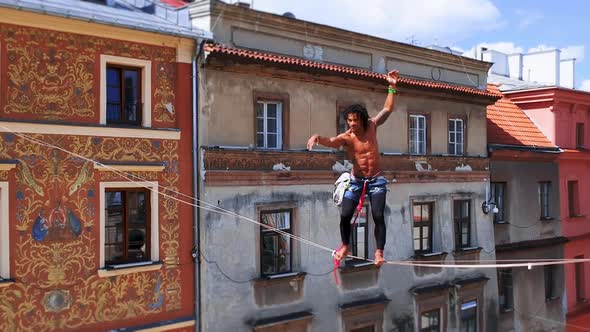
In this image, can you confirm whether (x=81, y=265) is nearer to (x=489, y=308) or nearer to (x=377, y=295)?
(x=377, y=295)

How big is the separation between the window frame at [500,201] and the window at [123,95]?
42.0ft

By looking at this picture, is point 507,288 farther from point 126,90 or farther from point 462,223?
point 126,90

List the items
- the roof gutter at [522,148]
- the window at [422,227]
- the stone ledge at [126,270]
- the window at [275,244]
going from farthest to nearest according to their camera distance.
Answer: the roof gutter at [522,148]
the window at [422,227]
the window at [275,244]
the stone ledge at [126,270]

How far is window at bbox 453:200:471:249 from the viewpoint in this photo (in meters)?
20.1

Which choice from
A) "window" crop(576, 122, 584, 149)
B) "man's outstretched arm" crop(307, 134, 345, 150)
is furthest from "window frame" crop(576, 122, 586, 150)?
"man's outstretched arm" crop(307, 134, 345, 150)

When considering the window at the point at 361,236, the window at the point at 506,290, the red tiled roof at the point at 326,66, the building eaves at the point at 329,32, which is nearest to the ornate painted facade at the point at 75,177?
the red tiled roof at the point at 326,66

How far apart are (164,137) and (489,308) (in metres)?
12.4

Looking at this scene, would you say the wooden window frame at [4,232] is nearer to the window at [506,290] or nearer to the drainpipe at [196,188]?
the drainpipe at [196,188]

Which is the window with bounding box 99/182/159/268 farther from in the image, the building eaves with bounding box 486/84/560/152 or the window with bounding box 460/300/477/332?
the building eaves with bounding box 486/84/560/152

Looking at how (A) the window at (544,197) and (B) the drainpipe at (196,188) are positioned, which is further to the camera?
(A) the window at (544,197)

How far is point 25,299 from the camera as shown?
11711mm

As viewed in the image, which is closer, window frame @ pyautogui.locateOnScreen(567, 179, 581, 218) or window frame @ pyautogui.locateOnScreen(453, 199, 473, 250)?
window frame @ pyautogui.locateOnScreen(453, 199, 473, 250)

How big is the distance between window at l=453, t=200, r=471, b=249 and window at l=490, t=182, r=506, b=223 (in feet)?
5.66

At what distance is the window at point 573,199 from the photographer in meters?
25.2
